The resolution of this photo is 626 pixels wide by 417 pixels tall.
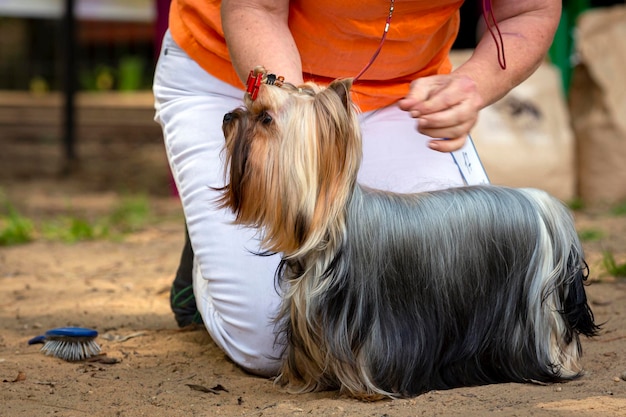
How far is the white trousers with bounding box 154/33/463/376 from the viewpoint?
3.18 m

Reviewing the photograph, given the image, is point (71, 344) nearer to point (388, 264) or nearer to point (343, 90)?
point (388, 264)

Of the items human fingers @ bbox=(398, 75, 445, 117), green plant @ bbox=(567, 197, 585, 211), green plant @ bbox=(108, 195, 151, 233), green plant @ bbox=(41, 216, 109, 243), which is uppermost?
human fingers @ bbox=(398, 75, 445, 117)

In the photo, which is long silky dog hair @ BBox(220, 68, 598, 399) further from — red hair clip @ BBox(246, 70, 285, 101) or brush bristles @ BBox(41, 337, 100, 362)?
brush bristles @ BBox(41, 337, 100, 362)

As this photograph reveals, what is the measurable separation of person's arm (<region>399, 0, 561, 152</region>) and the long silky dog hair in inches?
8.3

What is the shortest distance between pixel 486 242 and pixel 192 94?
1.33m

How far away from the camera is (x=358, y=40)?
123 inches

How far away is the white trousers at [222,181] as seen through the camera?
3182 mm

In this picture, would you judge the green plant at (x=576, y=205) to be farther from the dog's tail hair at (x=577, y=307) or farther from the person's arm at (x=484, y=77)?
the dog's tail hair at (x=577, y=307)

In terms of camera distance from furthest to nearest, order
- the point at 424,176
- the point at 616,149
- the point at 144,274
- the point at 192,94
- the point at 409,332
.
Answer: the point at 616,149 → the point at 144,274 → the point at 192,94 → the point at 424,176 → the point at 409,332

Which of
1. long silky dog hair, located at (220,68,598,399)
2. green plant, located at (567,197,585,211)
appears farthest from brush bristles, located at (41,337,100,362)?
green plant, located at (567,197,585,211)

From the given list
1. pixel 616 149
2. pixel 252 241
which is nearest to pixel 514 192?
pixel 252 241

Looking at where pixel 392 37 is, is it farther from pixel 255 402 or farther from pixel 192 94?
pixel 255 402

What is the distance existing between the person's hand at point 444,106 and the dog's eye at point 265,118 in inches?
14.1

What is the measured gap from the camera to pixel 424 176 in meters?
3.22
